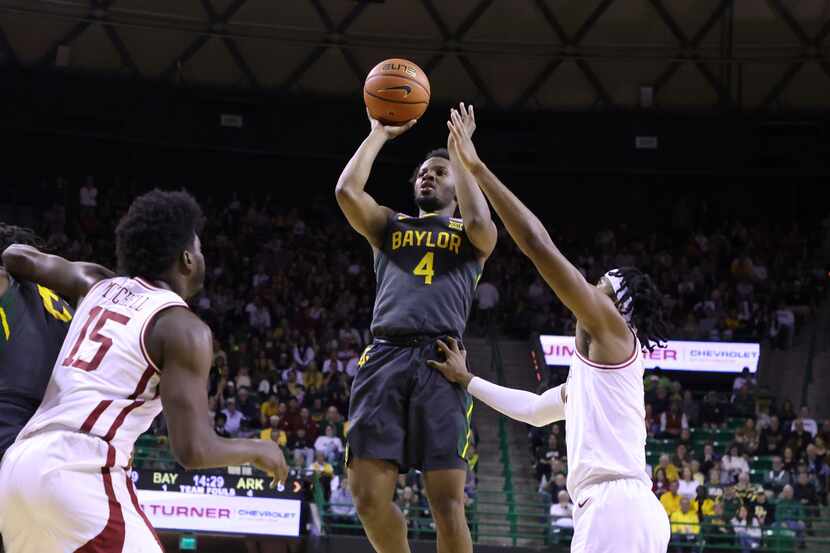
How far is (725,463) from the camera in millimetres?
15492

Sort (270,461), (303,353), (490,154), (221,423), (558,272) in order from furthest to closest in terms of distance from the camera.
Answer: (490,154), (303,353), (221,423), (558,272), (270,461)

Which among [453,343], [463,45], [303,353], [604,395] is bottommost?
[604,395]

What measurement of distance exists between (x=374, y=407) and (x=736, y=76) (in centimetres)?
2092

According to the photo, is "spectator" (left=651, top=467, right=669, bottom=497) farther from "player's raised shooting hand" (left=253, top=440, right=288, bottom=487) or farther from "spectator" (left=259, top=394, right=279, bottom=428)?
"player's raised shooting hand" (left=253, top=440, right=288, bottom=487)

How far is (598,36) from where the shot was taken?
77.7 ft

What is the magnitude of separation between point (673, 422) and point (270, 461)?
14.4 meters

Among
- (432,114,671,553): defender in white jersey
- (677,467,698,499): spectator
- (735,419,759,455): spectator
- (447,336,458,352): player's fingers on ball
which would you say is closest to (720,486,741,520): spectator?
(677,467,698,499): spectator

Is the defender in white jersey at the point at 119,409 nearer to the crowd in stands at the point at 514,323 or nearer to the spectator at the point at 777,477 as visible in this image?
the crowd in stands at the point at 514,323

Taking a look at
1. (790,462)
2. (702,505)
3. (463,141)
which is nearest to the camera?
(463,141)

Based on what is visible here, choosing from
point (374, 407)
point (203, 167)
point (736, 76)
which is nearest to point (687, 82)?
point (736, 76)

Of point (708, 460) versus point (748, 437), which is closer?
point (708, 460)

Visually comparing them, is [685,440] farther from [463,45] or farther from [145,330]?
[145,330]

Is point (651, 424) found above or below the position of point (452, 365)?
above

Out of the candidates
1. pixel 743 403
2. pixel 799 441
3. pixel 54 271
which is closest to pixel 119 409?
pixel 54 271
